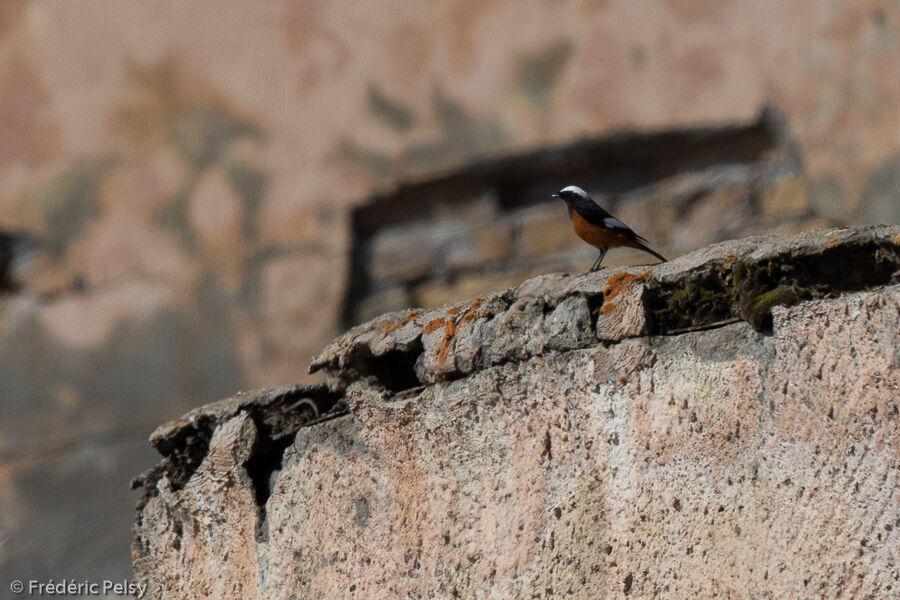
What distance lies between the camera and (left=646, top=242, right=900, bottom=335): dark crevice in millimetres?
1313

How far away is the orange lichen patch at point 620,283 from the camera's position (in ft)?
4.95

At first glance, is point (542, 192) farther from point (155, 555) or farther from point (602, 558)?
point (602, 558)

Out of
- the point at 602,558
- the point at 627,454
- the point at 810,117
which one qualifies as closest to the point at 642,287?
the point at 627,454

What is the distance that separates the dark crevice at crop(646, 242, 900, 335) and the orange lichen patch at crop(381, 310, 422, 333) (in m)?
0.43

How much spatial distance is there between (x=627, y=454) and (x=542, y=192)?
3.05m

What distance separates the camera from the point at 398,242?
449 cm

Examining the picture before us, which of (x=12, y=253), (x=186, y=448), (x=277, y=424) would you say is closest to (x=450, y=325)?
(x=277, y=424)

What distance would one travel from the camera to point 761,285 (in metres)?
1.38

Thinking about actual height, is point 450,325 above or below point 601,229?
below

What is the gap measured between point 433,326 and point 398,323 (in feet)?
0.35

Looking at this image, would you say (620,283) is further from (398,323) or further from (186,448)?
(186,448)

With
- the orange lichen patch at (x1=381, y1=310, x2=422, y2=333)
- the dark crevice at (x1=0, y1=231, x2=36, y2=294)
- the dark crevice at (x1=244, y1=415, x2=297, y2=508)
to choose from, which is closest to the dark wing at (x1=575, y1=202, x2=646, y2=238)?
the orange lichen patch at (x1=381, y1=310, x2=422, y2=333)

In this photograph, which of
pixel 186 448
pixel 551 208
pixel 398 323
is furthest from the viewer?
pixel 551 208

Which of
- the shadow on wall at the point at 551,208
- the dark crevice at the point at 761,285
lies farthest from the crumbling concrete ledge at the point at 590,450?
the shadow on wall at the point at 551,208
